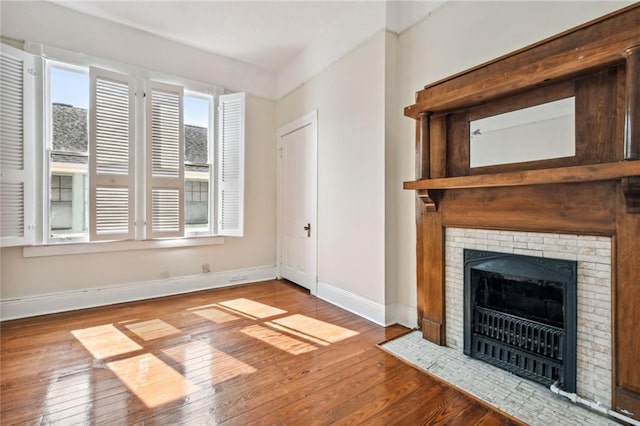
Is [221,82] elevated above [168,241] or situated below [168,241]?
above

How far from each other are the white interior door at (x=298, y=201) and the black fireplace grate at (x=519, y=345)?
2.17 m

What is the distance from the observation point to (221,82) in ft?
14.6

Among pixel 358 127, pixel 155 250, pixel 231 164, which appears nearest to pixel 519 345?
pixel 358 127

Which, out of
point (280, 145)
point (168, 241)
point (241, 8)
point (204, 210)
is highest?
point (241, 8)

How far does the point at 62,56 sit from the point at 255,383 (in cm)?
401

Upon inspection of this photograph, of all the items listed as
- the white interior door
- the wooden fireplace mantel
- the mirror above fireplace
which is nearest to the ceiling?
the white interior door

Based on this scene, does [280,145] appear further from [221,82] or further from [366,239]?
[366,239]

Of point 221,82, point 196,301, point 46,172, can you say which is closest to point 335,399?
point 196,301

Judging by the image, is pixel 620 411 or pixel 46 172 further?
pixel 46 172

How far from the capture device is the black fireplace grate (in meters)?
1.92

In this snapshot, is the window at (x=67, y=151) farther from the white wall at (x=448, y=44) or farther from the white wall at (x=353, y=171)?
the white wall at (x=448, y=44)

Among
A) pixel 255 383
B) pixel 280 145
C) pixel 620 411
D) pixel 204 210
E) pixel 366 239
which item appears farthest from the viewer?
pixel 280 145

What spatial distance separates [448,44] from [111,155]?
3835 mm

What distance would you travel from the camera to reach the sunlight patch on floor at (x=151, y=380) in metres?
1.88
